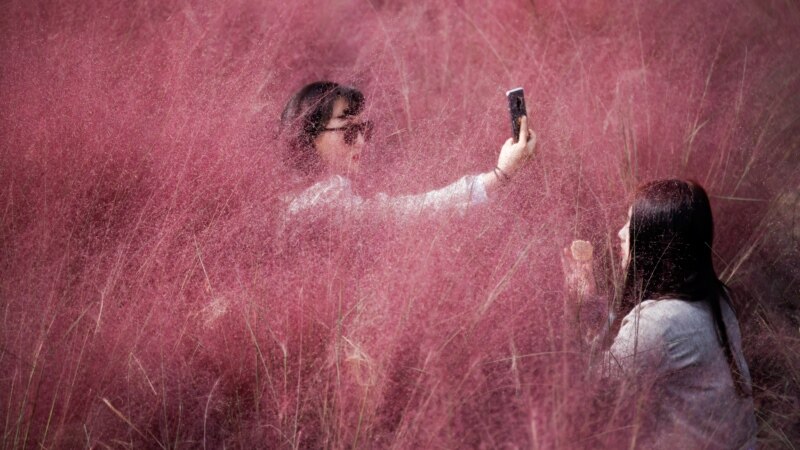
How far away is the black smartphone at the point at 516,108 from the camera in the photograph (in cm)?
204

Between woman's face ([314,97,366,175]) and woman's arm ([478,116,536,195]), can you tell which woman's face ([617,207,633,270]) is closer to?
woman's arm ([478,116,536,195])

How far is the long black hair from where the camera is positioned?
5.53 feet

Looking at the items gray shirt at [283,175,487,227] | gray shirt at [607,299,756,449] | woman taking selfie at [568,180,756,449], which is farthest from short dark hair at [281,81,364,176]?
gray shirt at [607,299,756,449]

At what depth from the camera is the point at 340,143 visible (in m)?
2.09

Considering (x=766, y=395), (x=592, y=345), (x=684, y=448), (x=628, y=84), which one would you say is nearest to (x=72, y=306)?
(x=592, y=345)

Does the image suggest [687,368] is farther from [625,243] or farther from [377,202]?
[377,202]

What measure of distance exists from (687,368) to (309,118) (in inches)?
52.3

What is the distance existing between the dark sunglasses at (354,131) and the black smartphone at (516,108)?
1.57 feet

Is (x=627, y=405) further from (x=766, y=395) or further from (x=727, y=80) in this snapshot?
(x=727, y=80)

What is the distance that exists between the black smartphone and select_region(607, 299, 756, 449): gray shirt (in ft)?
2.29

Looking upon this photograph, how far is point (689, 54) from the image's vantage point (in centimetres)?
270

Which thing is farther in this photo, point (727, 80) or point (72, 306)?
point (727, 80)

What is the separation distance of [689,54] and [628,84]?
0.35 metres

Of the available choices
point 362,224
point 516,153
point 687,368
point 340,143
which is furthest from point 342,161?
point 687,368
